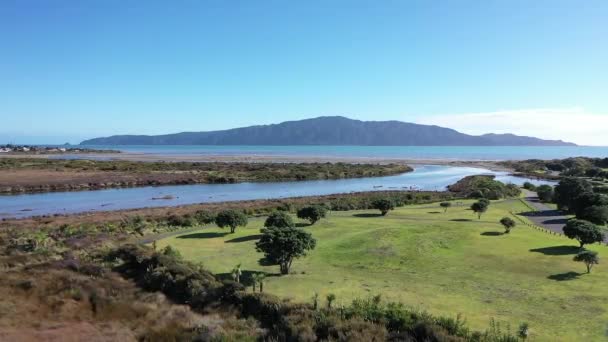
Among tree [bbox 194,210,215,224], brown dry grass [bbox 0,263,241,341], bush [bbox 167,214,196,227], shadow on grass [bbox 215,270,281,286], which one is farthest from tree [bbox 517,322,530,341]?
tree [bbox 194,210,215,224]

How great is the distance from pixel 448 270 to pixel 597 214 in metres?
22.0

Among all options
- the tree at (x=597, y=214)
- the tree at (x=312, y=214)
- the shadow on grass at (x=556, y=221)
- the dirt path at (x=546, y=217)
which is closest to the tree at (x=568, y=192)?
the dirt path at (x=546, y=217)

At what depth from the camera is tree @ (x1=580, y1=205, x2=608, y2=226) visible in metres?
38.5

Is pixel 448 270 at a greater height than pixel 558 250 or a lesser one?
lesser

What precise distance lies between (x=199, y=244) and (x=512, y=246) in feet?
76.0

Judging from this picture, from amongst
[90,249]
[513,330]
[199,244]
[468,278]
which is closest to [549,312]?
[513,330]

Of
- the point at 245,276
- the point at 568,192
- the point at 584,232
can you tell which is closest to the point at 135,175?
the point at 245,276

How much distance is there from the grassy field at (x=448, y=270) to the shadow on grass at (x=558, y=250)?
62 millimetres

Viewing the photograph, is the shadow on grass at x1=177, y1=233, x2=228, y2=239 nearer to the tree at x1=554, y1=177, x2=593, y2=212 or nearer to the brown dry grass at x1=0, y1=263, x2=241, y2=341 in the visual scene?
the brown dry grass at x1=0, y1=263, x2=241, y2=341

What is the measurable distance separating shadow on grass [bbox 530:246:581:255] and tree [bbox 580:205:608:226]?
11.0m

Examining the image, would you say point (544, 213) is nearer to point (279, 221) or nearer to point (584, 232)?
point (584, 232)

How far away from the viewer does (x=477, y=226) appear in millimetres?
38438

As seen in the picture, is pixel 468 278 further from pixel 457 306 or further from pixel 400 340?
pixel 400 340

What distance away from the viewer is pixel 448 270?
2581cm
